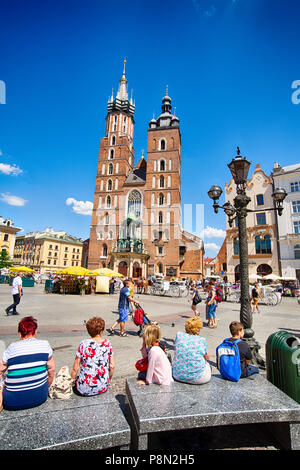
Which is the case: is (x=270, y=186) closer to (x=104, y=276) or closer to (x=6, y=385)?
(x=104, y=276)

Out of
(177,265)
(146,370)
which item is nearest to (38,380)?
(146,370)

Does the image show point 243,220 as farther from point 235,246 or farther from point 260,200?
point 260,200

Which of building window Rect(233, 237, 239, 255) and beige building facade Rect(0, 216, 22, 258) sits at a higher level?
beige building facade Rect(0, 216, 22, 258)

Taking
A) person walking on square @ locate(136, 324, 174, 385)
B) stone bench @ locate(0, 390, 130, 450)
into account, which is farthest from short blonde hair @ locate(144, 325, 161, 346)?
stone bench @ locate(0, 390, 130, 450)

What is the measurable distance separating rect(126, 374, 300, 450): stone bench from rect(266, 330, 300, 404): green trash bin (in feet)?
1.29

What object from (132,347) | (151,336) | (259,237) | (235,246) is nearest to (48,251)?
(235,246)

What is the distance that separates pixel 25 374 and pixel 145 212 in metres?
35.9

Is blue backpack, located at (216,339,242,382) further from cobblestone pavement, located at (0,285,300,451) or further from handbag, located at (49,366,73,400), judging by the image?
handbag, located at (49,366,73,400)

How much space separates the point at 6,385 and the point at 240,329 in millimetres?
2915

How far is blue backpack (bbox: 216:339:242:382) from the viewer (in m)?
2.94

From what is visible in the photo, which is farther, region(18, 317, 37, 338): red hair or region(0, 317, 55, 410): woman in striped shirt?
region(18, 317, 37, 338): red hair

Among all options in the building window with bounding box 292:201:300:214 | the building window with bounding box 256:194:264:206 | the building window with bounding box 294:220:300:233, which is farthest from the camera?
the building window with bounding box 256:194:264:206

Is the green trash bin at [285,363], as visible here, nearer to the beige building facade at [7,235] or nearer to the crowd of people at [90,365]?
the crowd of people at [90,365]
